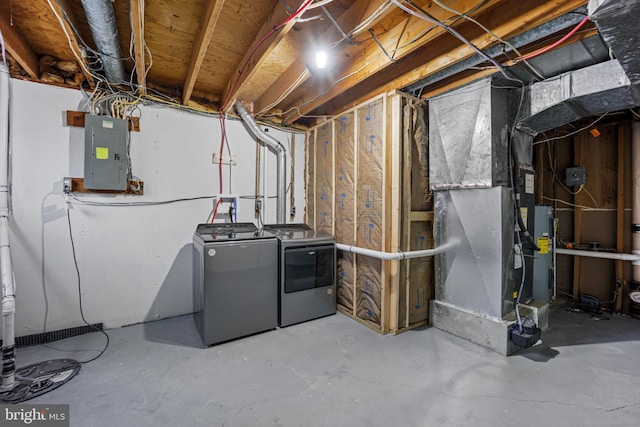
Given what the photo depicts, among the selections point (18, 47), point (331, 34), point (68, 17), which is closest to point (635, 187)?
point (331, 34)

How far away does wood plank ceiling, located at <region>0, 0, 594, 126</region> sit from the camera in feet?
5.56

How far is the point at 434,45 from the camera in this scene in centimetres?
217

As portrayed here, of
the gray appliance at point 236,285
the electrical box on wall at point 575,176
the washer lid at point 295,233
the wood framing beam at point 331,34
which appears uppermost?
the wood framing beam at point 331,34

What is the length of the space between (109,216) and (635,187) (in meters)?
5.62

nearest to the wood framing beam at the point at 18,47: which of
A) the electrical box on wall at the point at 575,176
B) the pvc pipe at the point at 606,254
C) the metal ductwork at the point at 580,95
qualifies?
the metal ductwork at the point at 580,95

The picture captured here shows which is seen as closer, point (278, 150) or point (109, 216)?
point (109, 216)

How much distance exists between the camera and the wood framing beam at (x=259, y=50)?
1794 millimetres

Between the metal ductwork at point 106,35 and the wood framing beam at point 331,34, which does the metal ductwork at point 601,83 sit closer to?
the wood framing beam at point 331,34

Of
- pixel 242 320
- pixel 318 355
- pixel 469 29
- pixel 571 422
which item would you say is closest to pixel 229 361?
pixel 242 320

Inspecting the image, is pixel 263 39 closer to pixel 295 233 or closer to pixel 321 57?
pixel 321 57

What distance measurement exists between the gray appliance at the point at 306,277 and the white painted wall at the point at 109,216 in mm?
1052

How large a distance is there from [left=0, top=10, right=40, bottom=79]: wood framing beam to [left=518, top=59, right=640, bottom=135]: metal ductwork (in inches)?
157

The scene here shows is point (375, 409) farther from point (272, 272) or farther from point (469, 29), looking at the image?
point (469, 29)

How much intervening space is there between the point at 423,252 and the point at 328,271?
1.03 meters
